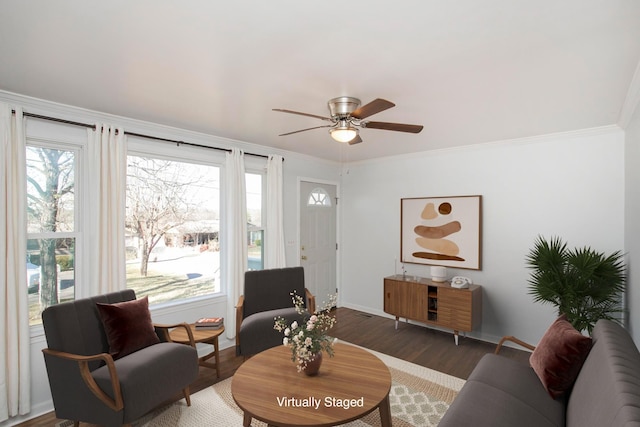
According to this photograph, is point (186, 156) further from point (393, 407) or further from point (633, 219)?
point (633, 219)

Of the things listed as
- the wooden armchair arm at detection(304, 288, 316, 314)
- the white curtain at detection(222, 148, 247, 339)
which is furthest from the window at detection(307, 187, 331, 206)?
the wooden armchair arm at detection(304, 288, 316, 314)

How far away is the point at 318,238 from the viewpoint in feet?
17.0

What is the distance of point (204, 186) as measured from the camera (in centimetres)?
383

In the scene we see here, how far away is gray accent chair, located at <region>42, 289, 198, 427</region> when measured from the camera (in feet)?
6.71

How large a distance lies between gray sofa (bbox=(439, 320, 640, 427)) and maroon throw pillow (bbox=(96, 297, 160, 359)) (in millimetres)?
2207

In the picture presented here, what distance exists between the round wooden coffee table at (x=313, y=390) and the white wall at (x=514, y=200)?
240 cm

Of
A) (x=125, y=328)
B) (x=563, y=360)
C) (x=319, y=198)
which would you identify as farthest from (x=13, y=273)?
(x=563, y=360)

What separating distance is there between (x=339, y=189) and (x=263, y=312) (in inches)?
105

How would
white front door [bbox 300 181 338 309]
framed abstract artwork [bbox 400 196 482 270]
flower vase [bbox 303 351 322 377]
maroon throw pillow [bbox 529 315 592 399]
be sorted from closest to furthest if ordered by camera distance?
1. maroon throw pillow [bbox 529 315 592 399]
2. flower vase [bbox 303 351 322 377]
3. framed abstract artwork [bbox 400 196 482 270]
4. white front door [bbox 300 181 338 309]

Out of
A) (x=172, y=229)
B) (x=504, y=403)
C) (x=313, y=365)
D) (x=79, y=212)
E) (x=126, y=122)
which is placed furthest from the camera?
(x=172, y=229)

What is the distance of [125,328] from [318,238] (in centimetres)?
313

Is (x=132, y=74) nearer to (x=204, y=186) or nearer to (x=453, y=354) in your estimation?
(x=204, y=186)

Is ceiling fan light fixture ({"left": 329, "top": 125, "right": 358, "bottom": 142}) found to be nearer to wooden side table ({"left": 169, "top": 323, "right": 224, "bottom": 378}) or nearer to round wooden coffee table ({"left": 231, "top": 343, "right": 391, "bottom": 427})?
round wooden coffee table ({"left": 231, "top": 343, "right": 391, "bottom": 427})

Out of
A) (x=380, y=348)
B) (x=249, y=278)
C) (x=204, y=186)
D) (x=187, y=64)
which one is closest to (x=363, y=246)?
(x=380, y=348)
